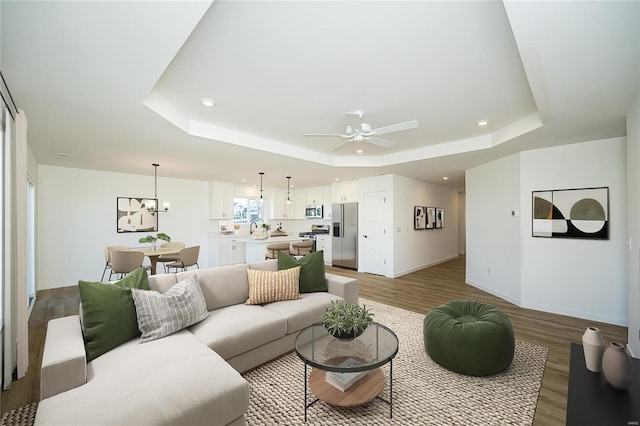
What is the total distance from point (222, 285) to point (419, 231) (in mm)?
5512

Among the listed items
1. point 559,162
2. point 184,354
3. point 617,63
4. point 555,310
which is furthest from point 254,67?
point 555,310

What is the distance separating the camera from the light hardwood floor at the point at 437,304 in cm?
207

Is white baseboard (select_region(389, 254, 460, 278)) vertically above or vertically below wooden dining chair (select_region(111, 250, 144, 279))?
below

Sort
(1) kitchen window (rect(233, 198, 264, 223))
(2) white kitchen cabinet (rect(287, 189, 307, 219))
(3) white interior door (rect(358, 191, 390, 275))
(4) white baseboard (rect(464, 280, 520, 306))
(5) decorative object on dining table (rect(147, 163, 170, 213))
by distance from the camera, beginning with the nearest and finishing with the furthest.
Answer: (4) white baseboard (rect(464, 280, 520, 306)) → (5) decorative object on dining table (rect(147, 163, 170, 213)) → (3) white interior door (rect(358, 191, 390, 275)) → (1) kitchen window (rect(233, 198, 264, 223)) → (2) white kitchen cabinet (rect(287, 189, 307, 219))

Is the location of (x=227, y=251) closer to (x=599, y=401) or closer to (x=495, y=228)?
(x=495, y=228)

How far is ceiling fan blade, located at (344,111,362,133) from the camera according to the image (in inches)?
106

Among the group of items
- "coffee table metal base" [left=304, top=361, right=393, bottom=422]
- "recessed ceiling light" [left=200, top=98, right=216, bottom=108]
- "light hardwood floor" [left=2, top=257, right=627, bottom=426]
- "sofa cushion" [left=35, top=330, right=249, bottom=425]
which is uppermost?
"recessed ceiling light" [left=200, top=98, right=216, bottom=108]

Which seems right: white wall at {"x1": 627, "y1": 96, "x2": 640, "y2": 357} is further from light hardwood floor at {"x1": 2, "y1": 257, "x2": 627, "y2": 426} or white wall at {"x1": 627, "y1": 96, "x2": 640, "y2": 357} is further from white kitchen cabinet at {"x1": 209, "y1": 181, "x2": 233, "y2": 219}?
white kitchen cabinet at {"x1": 209, "y1": 181, "x2": 233, "y2": 219}

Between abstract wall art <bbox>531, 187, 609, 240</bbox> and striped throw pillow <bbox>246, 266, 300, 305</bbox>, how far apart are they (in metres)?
3.68

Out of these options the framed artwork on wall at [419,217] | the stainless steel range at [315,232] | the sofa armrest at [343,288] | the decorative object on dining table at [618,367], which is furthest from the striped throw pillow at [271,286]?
the stainless steel range at [315,232]

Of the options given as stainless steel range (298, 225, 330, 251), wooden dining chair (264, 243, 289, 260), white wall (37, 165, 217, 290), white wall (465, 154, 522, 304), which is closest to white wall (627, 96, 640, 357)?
white wall (465, 154, 522, 304)

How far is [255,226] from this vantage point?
840 centimetres

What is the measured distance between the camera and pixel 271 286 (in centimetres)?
296

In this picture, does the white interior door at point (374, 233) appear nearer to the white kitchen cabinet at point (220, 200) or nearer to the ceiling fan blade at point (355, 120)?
the ceiling fan blade at point (355, 120)
